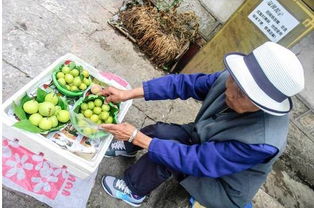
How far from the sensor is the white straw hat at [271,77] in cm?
198

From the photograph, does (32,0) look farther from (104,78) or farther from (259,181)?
(259,181)

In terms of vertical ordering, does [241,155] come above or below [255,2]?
below

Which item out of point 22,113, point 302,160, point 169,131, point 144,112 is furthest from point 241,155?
point 302,160

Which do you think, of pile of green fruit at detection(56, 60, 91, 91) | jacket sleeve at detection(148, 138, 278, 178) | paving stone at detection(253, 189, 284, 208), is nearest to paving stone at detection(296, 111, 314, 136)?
paving stone at detection(253, 189, 284, 208)

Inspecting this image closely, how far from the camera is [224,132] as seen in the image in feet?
7.72

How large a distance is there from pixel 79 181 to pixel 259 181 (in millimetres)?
1502

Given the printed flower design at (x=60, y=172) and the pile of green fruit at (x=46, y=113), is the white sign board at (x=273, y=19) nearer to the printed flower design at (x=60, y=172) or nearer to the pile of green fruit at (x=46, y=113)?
the pile of green fruit at (x=46, y=113)

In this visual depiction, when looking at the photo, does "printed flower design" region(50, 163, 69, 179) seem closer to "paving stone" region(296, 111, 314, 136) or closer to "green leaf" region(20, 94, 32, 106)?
"green leaf" region(20, 94, 32, 106)

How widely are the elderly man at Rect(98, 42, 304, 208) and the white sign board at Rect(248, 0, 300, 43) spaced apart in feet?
5.26

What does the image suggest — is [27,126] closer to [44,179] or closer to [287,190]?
[44,179]

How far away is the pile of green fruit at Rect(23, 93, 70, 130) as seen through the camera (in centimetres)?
243

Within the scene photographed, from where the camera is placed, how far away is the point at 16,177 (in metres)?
2.62

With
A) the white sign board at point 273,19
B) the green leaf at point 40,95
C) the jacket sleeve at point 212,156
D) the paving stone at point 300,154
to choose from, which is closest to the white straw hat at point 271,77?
the jacket sleeve at point 212,156

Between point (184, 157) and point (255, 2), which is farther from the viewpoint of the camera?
point (255, 2)
